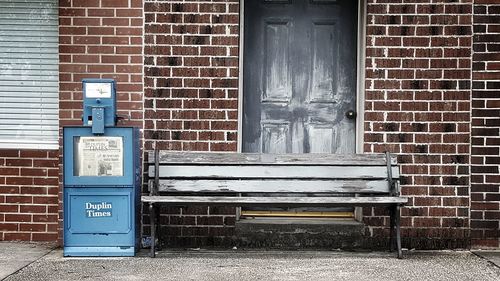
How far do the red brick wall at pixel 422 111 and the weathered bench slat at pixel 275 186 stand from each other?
0.42 m

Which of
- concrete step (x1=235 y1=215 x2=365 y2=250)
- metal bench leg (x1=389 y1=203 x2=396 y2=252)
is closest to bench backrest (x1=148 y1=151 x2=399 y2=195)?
metal bench leg (x1=389 y1=203 x2=396 y2=252)

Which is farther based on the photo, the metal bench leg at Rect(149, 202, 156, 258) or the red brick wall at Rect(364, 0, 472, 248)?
the red brick wall at Rect(364, 0, 472, 248)

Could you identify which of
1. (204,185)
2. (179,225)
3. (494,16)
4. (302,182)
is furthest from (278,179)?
(494,16)

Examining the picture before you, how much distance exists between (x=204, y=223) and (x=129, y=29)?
202 centimetres

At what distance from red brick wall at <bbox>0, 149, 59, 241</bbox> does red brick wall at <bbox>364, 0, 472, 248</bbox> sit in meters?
3.09

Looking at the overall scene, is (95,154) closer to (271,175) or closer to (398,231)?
(271,175)

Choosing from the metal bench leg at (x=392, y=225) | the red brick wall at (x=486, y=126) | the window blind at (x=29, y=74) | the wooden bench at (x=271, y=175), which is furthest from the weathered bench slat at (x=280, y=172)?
the window blind at (x=29, y=74)

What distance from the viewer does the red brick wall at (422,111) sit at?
6.50 m

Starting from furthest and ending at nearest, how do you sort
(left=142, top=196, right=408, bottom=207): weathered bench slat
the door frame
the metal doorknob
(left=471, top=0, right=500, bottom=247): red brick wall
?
1. the metal doorknob
2. the door frame
3. (left=471, top=0, right=500, bottom=247): red brick wall
4. (left=142, top=196, right=408, bottom=207): weathered bench slat

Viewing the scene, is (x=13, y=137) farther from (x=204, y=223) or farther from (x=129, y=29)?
(x=204, y=223)

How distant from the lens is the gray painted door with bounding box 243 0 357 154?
22.6ft

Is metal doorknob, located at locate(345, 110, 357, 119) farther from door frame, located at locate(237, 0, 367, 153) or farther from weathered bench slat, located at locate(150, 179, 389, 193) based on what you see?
weathered bench slat, located at locate(150, 179, 389, 193)

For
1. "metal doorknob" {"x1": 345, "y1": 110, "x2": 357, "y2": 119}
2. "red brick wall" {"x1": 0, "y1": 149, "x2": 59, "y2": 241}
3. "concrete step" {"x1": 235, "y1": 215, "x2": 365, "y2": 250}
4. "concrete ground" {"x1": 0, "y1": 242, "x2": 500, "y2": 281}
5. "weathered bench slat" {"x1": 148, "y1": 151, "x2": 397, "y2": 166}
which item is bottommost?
"concrete ground" {"x1": 0, "y1": 242, "x2": 500, "y2": 281}

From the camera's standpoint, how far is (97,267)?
5.58 meters
